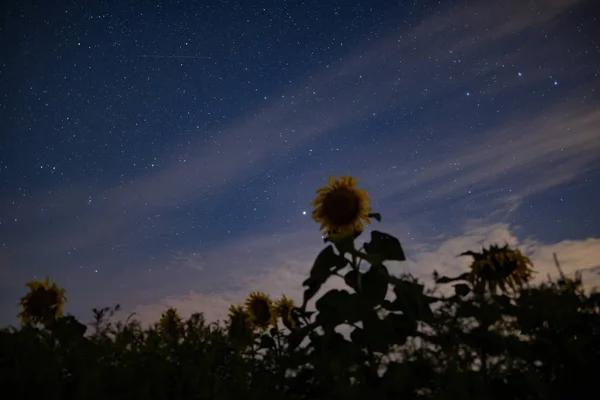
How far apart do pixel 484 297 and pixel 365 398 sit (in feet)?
3.67

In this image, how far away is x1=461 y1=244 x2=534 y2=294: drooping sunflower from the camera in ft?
15.2

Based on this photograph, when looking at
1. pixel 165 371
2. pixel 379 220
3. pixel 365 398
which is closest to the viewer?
pixel 365 398

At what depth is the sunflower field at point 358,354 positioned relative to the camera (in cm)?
245

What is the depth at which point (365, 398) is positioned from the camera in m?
2.23

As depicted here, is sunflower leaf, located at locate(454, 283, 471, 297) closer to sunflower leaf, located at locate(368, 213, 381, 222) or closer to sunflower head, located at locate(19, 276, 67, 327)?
sunflower leaf, located at locate(368, 213, 381, 222)

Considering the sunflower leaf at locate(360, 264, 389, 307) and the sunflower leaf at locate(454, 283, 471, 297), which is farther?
the sunflower leaf at locate(454, 283, 471, 297)

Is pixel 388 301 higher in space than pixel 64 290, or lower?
lower

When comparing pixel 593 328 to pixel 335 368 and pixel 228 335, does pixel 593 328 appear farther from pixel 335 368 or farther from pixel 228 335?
pixel 228 335

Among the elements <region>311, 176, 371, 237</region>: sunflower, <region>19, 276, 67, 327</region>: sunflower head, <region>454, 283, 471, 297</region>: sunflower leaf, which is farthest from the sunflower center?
<region>19, 276, 67, 327</region>: sunflower head

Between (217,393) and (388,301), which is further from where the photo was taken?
(388,301)

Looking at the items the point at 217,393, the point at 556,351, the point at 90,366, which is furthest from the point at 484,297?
the point at 90,366

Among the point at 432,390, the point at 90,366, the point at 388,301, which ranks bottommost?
the point at 432,390

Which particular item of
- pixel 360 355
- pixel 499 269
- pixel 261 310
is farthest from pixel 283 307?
pixel 360 355

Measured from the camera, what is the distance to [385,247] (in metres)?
4.05
